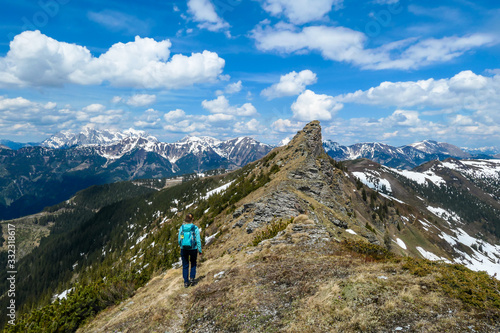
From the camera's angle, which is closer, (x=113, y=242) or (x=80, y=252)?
(x=113, y=242)

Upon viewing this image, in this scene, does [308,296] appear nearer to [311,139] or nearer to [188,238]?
[188,238]

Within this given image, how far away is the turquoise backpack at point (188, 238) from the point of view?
1375cm

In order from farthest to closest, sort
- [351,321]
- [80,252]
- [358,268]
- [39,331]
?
[80,252]
[39,331]
[358,268]
[351,321]

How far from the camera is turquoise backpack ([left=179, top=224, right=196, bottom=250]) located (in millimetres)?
13750

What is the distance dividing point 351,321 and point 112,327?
38.8ft

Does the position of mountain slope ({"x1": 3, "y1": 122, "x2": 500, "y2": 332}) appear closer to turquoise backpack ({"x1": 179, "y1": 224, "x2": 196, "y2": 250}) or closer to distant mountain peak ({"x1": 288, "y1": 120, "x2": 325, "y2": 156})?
turquoise backpack ({"x1": 179, "y1": 224, "x2": 196, "y2": 250})

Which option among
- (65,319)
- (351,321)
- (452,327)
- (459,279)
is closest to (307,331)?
(351,321)

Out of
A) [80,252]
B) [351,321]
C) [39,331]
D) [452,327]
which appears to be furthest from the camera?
[80,252]

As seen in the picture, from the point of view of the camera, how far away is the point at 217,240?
1265 inches

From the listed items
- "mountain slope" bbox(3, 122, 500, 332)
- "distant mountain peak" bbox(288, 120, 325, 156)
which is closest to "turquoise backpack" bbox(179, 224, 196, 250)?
"mountain slope" bbox(3, 122, 500, 332)

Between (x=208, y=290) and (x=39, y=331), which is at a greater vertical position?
(x=208, y=290)

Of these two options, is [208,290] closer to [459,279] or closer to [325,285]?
[325,285]

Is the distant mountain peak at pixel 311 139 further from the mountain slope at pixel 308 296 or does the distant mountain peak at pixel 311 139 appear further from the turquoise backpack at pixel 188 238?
the turquoise backpack at pixel 188 238

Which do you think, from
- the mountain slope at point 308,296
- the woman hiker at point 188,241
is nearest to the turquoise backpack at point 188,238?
the woman hiker at point 188,241
